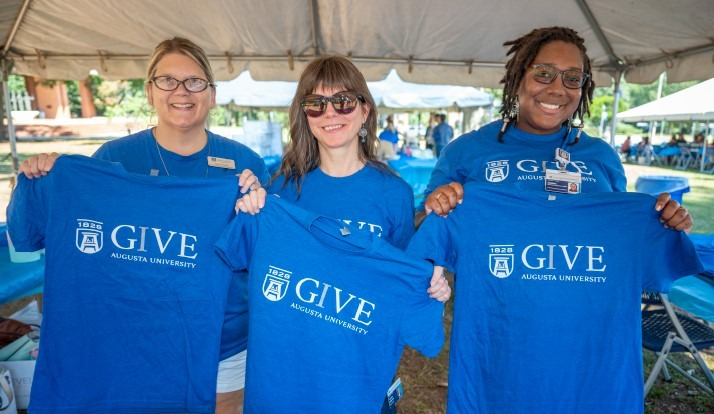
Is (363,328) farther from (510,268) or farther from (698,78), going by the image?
(698,78)

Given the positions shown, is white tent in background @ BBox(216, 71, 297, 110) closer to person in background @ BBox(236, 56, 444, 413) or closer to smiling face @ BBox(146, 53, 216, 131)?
smiling face @ BBox(146, 53, 216, 131)

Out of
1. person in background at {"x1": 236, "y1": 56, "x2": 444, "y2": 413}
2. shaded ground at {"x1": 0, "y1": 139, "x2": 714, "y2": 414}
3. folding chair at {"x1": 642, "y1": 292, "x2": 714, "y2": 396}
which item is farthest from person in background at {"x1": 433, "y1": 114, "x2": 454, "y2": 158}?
person in background at {"x1": 236, "y1": 56, "x2": 444, "y2": 413}

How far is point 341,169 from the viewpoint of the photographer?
184cm

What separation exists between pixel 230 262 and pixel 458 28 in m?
3.38

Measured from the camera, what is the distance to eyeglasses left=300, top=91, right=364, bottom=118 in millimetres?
1745

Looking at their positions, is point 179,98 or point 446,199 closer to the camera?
point 446,199

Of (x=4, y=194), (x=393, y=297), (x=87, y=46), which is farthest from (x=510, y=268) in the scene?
(x=4, y=194)

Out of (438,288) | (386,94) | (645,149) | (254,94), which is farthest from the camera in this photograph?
(645,149)

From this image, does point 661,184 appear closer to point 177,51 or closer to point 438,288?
point 438,288

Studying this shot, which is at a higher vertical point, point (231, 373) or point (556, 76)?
point (556, 76)

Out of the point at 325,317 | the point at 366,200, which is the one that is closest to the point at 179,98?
the point at 366,200

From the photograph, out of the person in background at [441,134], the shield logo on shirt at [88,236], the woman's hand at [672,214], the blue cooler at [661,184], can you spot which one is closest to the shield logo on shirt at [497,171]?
the woman's hand at [672,214]

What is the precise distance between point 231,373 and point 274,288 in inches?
27.3

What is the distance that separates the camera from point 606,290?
5.53ft
